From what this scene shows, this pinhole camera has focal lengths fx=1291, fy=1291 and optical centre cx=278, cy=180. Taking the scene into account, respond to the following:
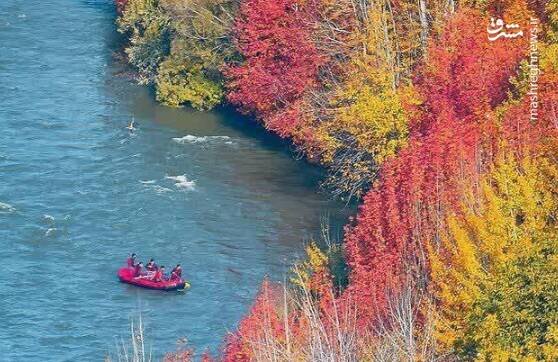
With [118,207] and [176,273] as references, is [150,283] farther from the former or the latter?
[118,207]

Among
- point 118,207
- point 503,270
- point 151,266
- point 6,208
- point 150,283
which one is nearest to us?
point 503,270

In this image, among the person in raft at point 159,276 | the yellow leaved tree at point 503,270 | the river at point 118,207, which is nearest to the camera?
the yellow leaved tree at point 503,270

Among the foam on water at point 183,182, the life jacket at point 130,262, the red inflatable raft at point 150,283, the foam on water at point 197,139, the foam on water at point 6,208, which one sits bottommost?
the red inflatable raft at point 150,283

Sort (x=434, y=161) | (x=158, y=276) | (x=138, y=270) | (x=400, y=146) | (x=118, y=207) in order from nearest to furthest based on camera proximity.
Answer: (x=434, y=161), (x=138, y=270), (x=158, y=276), (x=400, y=146), (x=118, y=207)

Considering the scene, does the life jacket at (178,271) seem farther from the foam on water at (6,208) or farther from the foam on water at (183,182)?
the foam on water at (183,182)

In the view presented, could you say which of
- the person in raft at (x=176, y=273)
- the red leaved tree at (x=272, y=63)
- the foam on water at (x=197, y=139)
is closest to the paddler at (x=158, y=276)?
the person in raft at (x=176, y=273)

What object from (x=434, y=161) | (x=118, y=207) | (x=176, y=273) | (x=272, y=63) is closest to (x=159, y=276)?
(x=176, y=273)

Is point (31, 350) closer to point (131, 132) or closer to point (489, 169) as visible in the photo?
point (489, 169)
